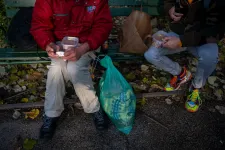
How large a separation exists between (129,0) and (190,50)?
1.09 meters

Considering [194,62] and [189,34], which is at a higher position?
[189,34]

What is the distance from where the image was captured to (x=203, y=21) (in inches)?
108

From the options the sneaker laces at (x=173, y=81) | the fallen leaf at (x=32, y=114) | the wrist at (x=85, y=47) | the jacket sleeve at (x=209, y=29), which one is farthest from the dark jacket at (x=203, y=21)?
the fallen leaf at (x=32, y=114)

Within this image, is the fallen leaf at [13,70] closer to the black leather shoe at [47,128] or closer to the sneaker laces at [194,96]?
the black leather shoe at [47,128]

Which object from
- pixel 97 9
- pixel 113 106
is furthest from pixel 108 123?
pixel 97 9

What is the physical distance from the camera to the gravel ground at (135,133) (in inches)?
106

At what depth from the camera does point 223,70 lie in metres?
3.86

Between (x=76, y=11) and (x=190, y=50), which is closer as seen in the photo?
(x=76, y=11)

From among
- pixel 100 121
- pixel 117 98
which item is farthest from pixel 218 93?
pixel 100 121

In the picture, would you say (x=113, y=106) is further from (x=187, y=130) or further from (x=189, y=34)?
(x=189, y=34)

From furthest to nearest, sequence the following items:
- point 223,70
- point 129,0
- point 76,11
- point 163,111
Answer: point 223,70, point 129,0, point 163,111, point 76,11

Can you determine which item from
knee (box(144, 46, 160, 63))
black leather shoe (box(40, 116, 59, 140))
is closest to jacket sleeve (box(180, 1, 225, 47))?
knee (box(144, 46, 160, 63))

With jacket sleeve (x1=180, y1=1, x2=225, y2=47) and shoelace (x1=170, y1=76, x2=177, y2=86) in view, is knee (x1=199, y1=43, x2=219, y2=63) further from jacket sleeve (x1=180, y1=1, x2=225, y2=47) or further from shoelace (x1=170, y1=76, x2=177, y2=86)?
shoelace (x1=170, y1=76, x2=177, y2=86)

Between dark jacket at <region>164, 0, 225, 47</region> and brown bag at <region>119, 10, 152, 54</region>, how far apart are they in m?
0.48
